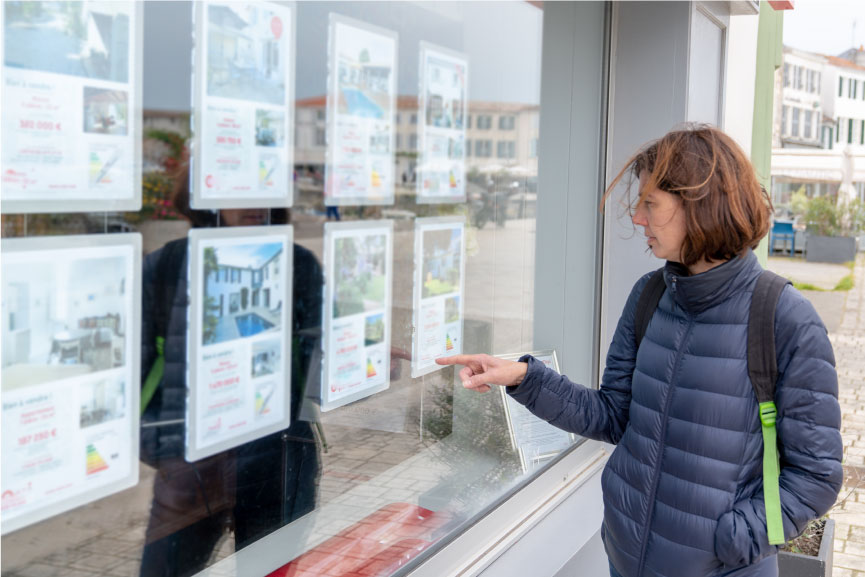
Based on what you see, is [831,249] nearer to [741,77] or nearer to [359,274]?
[741,77]

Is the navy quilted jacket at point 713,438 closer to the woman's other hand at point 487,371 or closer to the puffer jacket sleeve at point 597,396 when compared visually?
the puffer jacket sleeve at point 597,396

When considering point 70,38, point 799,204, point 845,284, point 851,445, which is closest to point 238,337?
point 70,38

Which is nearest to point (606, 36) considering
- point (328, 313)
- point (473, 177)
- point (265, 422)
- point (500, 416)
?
point (473, 177)

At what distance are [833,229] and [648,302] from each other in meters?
26.1

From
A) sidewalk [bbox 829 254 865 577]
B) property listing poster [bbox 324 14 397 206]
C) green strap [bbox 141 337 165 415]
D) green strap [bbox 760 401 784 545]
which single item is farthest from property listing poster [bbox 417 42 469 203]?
sidewalk [bbox 829 254 865 577]

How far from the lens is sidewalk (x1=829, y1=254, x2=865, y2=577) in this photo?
5344 mm

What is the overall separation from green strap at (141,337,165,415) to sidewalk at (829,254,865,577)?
173 inches

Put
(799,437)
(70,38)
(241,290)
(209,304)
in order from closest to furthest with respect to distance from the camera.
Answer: (70,38), (799,437), (209,304), (241,290)

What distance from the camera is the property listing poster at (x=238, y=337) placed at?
88.7 inches

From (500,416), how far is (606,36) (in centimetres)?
203

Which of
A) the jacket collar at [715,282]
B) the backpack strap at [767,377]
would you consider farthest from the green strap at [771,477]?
the jacket collar at [715,282]

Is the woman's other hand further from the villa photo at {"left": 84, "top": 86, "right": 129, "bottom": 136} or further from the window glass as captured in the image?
the villa photo at {"left": 84, "top": 86, "right": 129, "bottom": 136}

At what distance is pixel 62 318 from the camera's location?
1.86 meters

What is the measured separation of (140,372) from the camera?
2078 millimetres
